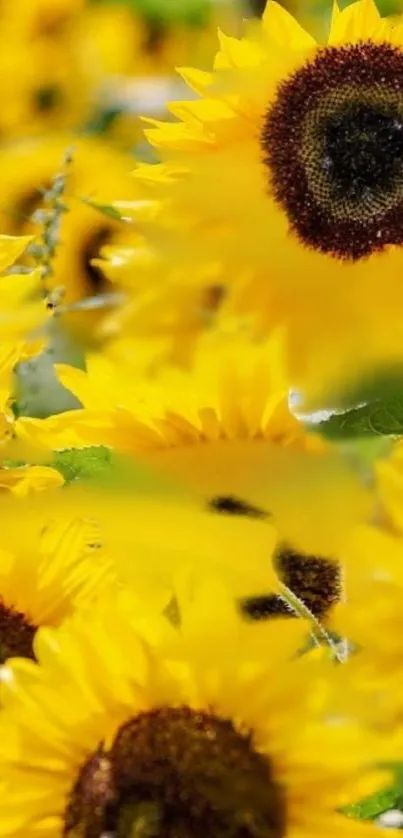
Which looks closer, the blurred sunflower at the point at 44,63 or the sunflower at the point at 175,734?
the sunflower at the point at 175,734

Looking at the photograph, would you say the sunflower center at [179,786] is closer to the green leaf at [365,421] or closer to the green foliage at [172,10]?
the green leaf at [365,421]

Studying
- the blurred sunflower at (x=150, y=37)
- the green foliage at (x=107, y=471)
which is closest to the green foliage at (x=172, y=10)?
the blurred sunflower at (x=150, y=37)

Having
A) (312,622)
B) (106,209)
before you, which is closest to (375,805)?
(312,622)

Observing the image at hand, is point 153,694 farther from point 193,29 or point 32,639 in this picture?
point 193,29

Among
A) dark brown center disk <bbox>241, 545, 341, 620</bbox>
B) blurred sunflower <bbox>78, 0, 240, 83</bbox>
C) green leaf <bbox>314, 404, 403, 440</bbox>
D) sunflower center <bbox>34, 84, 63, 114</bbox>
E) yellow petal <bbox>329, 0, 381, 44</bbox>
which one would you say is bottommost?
dark brown center disk <bbox>241, 545, 341, 620</bbox>

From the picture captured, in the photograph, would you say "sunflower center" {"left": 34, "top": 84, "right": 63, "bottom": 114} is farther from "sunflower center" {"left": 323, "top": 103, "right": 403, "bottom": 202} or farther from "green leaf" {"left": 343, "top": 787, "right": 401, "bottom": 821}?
"green leaf" {"left": 343, "top": 787, "right": 401, "bottom": 821}

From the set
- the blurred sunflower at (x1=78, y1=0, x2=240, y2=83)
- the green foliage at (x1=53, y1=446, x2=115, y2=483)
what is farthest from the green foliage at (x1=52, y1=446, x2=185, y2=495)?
the blurred sunflower at (x1=78, y1=0, x2=240, y2=83)

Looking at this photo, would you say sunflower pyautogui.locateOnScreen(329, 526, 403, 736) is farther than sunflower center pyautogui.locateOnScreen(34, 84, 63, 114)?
No

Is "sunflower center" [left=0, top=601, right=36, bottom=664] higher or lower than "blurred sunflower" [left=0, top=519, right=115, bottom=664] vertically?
lower
